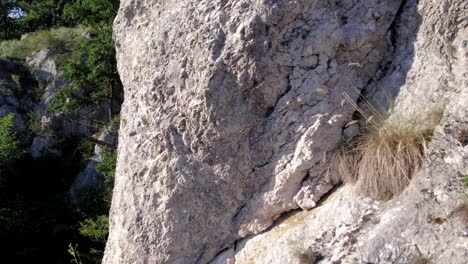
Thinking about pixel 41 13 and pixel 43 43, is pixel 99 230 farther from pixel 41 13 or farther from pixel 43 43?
pixel 41 13

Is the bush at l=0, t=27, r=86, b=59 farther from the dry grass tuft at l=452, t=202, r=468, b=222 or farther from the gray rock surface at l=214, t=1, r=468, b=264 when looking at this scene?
the dry grass tuft at l=452, t=202, r=468, b=222

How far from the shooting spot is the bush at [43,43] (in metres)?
19.7

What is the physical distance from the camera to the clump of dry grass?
3.54 m

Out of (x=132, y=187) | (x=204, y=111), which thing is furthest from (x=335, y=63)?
(x=132, y=187)

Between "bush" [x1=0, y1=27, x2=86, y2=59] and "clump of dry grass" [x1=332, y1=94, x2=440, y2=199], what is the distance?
17.4 meters

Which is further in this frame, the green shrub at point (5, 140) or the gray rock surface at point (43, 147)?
the gray rock surface at point (43, 147)

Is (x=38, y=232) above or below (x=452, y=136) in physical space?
above

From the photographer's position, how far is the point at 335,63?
4.20 m

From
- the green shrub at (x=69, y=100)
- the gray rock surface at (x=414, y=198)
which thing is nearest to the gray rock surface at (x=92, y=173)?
the green shrub at (x=69, y=100)

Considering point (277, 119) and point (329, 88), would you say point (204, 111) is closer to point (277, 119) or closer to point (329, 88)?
point (277, 119)

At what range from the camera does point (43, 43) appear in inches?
786

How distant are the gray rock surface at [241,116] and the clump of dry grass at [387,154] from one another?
0.90 feet

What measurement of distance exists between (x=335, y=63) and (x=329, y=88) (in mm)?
220

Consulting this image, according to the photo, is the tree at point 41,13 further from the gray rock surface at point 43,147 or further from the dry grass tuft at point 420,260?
the dry grass tuft at point 420,260
